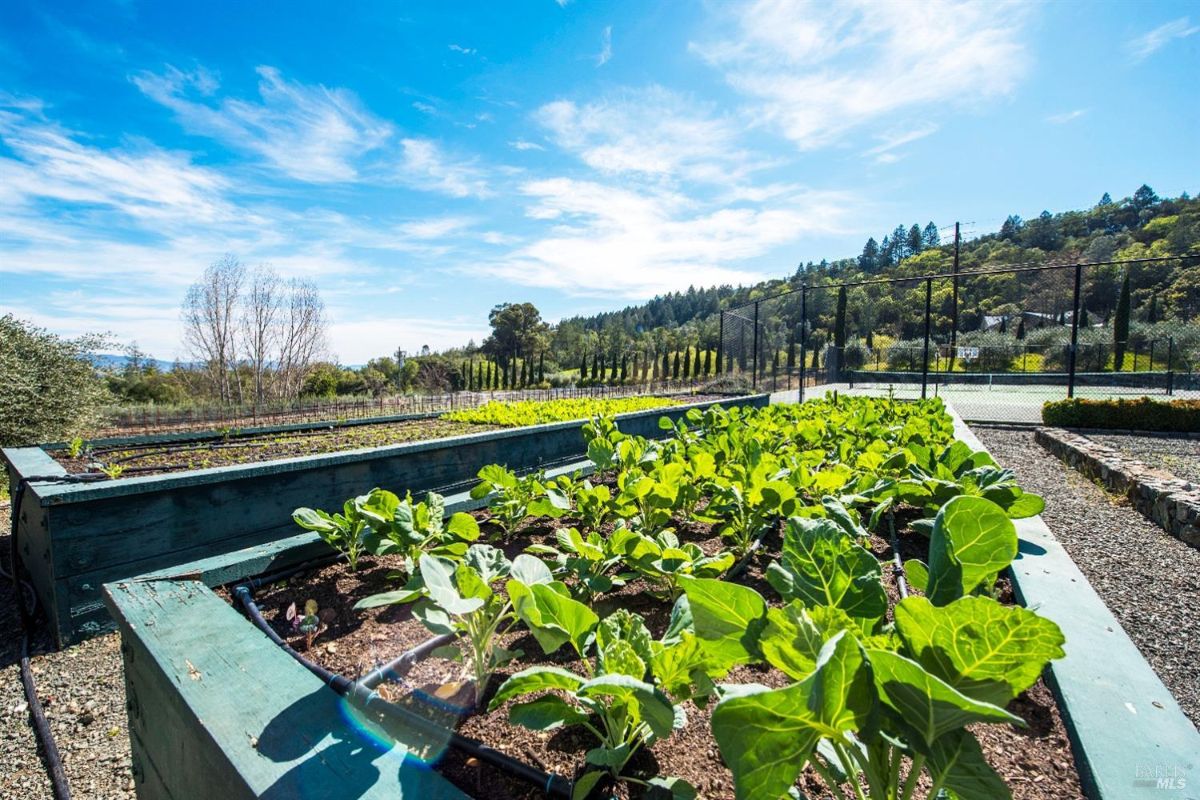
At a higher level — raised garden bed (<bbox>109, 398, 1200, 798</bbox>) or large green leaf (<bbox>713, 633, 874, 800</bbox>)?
large green leaf (<bbox>713, 633, 874, 800</bbox>)

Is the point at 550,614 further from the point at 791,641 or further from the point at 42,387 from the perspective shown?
the point at 42,387

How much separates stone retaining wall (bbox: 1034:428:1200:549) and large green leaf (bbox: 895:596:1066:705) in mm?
5323

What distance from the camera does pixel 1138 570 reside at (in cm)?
345

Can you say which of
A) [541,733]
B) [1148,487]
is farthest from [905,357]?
[541,733]

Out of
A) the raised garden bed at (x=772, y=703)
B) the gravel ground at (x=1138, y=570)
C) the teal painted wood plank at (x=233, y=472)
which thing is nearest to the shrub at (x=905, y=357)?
the gravel ground at (x=1138, y=570)

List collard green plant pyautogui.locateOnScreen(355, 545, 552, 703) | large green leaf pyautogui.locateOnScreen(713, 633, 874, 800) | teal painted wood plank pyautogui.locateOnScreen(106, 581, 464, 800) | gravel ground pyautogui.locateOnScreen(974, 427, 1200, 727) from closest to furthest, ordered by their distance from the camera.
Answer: large green leaf pyautogui.locateOnScreen(713, 633, 874, 800) → teal painted wood plank pyautogui.locateOnScreen(106, 581, 464, 800) → collard green plant pyautogui.locateOnScreen(355, 545, 552, 703) → gravel ground pyautogui.locateOnScreen(974, 427, 1200, 727)

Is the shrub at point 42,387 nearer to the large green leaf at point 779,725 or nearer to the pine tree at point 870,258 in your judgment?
the large green leaf at point 779,725

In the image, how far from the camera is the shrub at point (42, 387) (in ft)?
28.2

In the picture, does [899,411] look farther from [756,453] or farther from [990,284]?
[990,284]

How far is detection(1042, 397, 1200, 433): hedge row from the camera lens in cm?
1021

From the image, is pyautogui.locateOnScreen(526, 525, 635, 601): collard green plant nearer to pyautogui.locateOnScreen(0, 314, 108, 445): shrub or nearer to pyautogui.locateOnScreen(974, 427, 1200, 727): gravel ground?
pyautogui.locateOnScreen(974, 427, 1200, 727): gravel ground

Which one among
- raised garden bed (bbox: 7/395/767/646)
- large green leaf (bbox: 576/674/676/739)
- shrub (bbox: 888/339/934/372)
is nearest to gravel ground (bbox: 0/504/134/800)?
raised garden bed (bbox: 7/395/767/646)

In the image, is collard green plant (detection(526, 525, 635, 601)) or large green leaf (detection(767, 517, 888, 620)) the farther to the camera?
collard green plant (detection(526, 525, 635, 601))

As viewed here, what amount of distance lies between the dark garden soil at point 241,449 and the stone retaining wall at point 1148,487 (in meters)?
6.47
